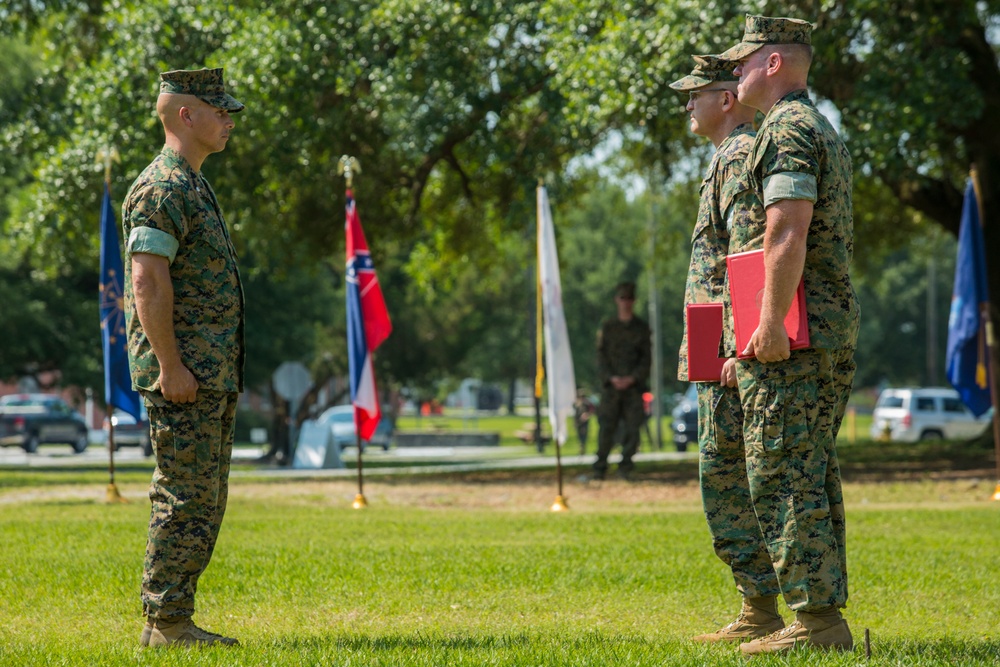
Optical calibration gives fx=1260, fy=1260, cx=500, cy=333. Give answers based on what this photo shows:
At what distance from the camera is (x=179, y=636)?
16.5ft

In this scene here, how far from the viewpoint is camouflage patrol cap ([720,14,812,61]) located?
4.71 m

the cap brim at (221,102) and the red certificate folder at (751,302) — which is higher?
the cap brim at (221,102)

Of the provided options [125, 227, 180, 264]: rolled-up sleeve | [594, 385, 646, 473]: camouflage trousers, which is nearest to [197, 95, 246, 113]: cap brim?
[125, 227, 180, 264]: rolled-up sleeve

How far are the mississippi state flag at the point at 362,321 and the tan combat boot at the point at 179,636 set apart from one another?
8.28m

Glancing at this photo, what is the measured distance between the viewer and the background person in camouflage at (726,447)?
199 inches

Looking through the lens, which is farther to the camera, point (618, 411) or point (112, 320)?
point (618, 411)

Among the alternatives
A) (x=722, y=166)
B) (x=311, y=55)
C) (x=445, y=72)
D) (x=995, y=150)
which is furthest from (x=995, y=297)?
(x=722, y=166)

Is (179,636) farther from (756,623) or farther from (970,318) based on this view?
(970,318)

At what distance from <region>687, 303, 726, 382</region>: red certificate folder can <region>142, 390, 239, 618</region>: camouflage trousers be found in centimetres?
198

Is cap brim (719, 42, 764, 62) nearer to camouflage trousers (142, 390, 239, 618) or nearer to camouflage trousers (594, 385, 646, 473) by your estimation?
camouflage trousers (142, 390, 239, 618)

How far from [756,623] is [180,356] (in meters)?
2.56

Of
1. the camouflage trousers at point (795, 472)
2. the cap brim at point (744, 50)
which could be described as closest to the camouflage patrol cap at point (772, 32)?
the cap brim at point (744, 50)

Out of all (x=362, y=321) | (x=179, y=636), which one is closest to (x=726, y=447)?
(x=179, y=636)

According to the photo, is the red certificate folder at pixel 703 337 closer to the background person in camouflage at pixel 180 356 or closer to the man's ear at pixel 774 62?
the man's ear at pixel 774 62
